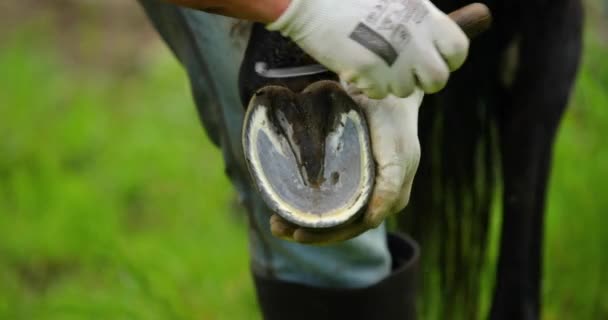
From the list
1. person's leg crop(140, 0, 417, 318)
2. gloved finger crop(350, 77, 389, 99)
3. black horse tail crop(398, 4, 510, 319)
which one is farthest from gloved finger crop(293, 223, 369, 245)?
black horse tail crop(398, 4, 510, 319)

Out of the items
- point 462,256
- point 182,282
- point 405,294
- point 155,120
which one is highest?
point 405,294

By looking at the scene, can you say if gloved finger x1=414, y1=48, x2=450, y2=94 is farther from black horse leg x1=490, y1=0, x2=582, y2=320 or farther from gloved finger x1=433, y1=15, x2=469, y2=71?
black horse leg x1=490, y1=0, x2=582, y2=320

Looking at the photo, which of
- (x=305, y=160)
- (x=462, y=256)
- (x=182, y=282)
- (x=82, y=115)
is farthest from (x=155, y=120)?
(x=305, y=160)

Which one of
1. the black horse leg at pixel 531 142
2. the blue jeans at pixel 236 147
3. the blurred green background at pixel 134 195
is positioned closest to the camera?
the blue jeans at pixel 236 147

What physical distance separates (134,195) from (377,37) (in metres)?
1.70

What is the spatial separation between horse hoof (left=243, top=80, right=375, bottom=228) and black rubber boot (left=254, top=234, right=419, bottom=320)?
30 cm

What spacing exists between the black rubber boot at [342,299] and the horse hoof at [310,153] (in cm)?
30

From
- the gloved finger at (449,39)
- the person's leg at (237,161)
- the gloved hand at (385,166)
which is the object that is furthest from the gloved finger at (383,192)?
the person's leg at (237,161)

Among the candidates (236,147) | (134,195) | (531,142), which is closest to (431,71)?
(236,147)

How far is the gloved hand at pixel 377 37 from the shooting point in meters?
1.05

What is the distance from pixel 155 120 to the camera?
2.94 metres

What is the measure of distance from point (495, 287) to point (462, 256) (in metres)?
0.11

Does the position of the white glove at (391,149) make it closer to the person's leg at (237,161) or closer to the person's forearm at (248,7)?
the person's forearm at (248,7)

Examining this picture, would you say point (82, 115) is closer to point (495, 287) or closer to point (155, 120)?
point (155, 120)
